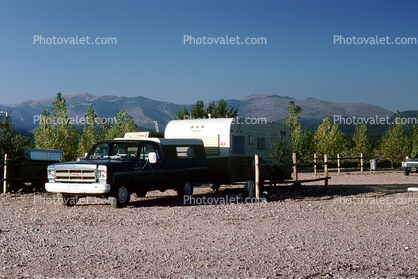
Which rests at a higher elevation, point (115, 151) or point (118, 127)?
point (118, 127)

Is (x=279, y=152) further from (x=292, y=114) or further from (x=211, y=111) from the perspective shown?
(x=211, y=111)

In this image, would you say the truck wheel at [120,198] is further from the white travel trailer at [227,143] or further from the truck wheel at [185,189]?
the white travel trailer at [227,143]

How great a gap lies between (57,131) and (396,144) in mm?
30540

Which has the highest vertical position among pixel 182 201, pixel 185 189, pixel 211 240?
pixel 185 189

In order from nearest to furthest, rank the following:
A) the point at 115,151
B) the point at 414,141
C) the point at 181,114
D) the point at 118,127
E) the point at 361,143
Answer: the point at 115,151
the point at 118,127
the point at 414,141
the point at 361,143
the point at 181,114

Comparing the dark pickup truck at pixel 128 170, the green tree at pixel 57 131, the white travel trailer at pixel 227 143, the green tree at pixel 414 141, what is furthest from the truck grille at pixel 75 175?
the green tree at pixel 414 141

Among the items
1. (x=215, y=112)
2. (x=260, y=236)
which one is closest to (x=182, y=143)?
(x=260, y=236)

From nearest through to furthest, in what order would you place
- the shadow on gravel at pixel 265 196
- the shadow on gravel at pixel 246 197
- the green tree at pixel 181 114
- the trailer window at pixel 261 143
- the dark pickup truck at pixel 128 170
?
the dark pickup truck at pixel 128 170 → the shadow on gravel at pixel 246 197 → the shadow on gravel at pixel 265 196 → the trailer window at pixel 261 143 → the green tree at pixel 181 114

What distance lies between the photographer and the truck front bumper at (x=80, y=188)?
1116cm

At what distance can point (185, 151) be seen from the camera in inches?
559

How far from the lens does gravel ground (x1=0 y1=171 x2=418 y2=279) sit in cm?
570

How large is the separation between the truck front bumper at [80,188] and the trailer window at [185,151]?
3.24 m

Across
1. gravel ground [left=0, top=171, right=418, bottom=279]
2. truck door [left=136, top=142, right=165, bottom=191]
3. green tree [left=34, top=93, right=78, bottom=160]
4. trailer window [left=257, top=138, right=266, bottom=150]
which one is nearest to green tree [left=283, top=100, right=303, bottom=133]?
green tree [left=34, top=93, right=78, bottom=160]

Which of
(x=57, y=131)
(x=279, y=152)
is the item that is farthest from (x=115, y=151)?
(x=57, y=131)
